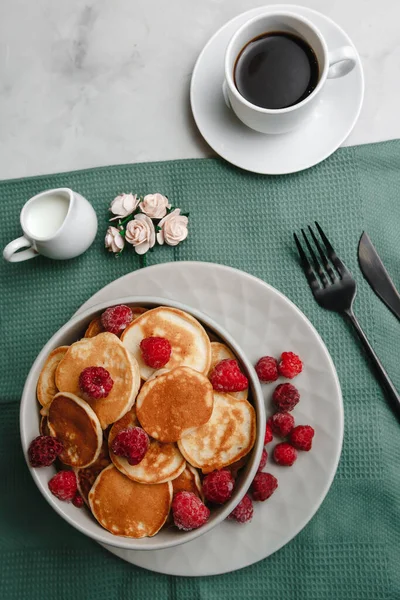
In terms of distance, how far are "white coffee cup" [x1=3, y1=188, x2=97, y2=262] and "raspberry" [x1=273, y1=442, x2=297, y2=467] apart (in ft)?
1.68

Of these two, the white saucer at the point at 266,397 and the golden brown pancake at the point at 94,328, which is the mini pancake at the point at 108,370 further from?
the white saucer at the point at 266,397

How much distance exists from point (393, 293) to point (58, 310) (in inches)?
25.4

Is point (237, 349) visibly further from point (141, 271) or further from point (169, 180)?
point (169, 180)

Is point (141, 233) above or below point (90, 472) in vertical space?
above

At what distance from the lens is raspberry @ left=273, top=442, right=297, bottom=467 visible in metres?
0.98

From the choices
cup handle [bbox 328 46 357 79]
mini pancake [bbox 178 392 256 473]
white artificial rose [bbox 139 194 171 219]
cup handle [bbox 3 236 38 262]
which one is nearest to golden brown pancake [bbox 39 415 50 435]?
mini pancake [bbox 178 392 256 473]

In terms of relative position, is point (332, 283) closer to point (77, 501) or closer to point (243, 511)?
point (243, 511)

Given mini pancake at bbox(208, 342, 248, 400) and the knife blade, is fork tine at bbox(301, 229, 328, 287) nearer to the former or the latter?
the knife blade

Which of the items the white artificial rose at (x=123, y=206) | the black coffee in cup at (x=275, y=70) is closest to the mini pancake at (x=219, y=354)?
the white artificial rose at (x=123, y=206)

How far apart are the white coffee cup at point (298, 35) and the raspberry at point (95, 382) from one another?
0.51m

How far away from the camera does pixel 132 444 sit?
2.78 ft

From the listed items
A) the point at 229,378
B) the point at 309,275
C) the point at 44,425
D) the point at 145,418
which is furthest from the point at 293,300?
the point at 44,425

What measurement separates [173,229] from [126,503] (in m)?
0.50

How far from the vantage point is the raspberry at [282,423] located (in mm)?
979
